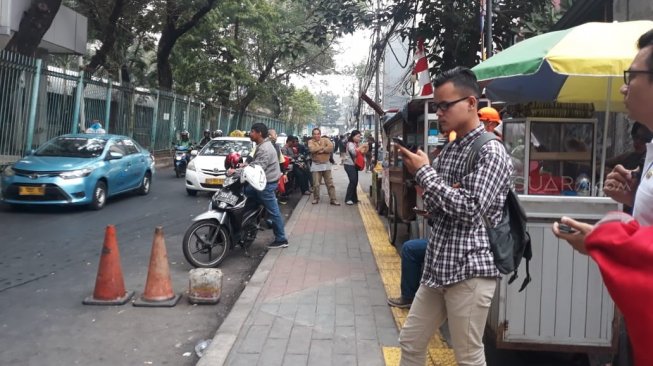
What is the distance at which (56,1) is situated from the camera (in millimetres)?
12922

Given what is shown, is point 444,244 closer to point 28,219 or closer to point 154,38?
point 28,219

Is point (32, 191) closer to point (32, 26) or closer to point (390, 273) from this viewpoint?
point (32, 26)

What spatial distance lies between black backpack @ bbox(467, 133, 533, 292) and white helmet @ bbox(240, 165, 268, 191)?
4.58 metres

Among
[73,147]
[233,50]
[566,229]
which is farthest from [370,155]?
[566,229]

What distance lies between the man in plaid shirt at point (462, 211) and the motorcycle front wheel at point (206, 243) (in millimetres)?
4254

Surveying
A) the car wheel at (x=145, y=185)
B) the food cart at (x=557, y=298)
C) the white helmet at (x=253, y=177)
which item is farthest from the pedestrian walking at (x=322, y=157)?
the food cart at (x=557, y=298)

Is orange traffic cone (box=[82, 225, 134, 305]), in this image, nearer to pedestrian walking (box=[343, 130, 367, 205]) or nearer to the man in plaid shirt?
the man in plaid shirt

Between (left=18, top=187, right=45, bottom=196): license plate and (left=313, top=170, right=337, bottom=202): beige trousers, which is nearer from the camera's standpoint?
(left=18, top=187, right=45, bottom=196): license plate

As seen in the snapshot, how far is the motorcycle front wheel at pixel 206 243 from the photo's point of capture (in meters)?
6.51

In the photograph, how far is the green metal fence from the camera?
12.3 metres

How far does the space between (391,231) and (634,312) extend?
6.82m

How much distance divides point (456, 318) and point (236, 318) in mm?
2591

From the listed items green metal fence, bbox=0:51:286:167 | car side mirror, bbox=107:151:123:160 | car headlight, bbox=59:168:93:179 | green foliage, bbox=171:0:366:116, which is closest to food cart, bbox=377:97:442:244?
car headlight, bbox=59:168:93:179

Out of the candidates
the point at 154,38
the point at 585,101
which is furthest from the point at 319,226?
the point at 154,38
